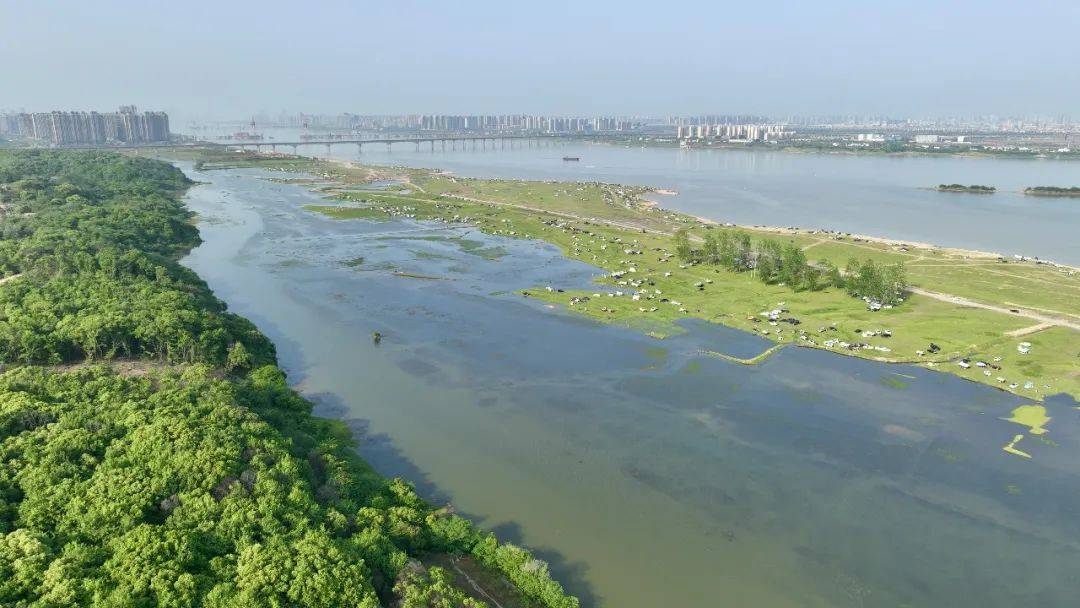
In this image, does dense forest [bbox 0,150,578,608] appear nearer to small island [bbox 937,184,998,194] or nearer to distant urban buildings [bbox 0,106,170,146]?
small island [bbox 937,184,998,194]

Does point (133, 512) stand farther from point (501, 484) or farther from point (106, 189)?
point (106, 189)

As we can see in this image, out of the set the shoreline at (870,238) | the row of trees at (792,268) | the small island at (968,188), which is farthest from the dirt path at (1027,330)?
the small island at (968,188)

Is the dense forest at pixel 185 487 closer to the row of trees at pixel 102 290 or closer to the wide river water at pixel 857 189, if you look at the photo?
the row of trees at pixel 102 290

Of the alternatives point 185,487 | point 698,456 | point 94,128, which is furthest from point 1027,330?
point 94,128

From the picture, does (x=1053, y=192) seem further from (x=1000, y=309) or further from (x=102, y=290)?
(x=102, y=290)

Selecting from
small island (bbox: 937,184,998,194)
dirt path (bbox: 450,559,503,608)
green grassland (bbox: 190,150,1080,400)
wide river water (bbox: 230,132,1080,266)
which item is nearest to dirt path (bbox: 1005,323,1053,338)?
green grassland (bbox: 190,150,1080,400)

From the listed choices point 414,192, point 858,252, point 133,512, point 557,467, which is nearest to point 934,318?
point 858,252
